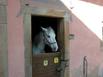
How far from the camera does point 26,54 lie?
580 centimetres

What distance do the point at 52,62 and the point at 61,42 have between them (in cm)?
51

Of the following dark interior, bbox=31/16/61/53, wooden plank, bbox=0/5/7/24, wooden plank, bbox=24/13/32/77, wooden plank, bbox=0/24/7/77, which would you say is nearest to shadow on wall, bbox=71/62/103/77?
dark interior, bbox=31/16/61/53

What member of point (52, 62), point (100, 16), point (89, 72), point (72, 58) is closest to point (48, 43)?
point (52, 62)

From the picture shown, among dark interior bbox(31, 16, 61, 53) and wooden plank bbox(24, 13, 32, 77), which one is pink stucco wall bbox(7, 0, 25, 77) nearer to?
wooden plank bbox(24, 13, 32, 77)

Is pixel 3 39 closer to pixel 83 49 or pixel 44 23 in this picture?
pixel 44 23

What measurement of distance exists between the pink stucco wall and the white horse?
0.80 m

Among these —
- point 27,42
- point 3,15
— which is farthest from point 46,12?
point 3,15

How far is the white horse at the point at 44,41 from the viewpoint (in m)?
6.47

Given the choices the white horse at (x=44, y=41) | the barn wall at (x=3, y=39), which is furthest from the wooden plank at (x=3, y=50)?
the white horse at (x=44, y=41)

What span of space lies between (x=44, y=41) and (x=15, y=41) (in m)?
1.05

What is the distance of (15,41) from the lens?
5.58m

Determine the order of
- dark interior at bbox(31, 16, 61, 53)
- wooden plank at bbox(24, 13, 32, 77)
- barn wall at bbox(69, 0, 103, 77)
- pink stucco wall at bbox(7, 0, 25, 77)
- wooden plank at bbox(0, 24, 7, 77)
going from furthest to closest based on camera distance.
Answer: barn wall at bbox(69, 0, 103, 77), dark interior at bbox(31, 16, 61, 53), wooden plank at bbox(24, 13, 32, 77), pink stucco wall at bbox(7, 0, 25, 77), wooden plank at bbox(0, 24, 7, 77)

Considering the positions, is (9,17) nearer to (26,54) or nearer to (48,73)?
(26,54)

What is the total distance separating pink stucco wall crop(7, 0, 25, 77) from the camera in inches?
216
